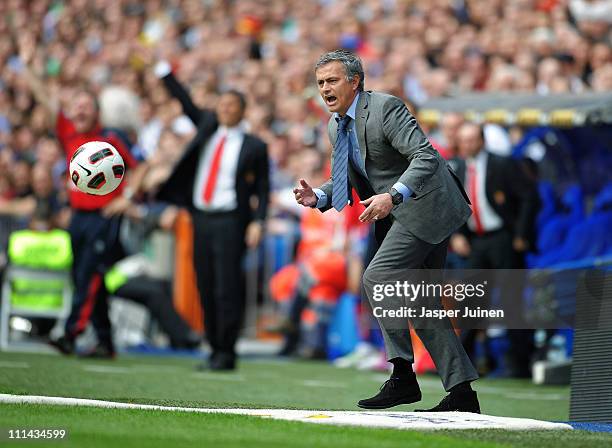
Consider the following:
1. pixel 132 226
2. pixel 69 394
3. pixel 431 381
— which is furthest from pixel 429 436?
pixel 132 226

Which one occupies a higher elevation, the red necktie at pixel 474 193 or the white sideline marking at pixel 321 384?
the red necktie at pixel 474 193

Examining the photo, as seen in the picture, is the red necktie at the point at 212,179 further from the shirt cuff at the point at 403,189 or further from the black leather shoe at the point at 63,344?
the shirt cuff at the point at 403,189

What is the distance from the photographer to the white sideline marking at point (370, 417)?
277 inches

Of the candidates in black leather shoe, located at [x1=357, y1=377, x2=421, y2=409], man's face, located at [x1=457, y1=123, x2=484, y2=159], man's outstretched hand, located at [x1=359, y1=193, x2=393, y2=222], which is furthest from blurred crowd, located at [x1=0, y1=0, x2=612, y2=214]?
man's outstretched hand, located at [x1=359, y1=193, x2=393, y2=222]

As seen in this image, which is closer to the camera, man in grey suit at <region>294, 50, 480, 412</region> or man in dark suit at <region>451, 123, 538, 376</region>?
man in grey suit at <region>294, 50, 480, 412</region>

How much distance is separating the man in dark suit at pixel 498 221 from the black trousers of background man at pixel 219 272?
2.21 m

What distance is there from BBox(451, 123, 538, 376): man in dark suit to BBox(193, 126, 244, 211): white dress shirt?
86.4 inches

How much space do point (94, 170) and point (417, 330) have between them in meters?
2.99

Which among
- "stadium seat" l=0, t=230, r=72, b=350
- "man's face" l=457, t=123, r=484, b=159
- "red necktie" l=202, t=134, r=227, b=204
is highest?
"man's face" l=457, t=123, r=484, b=159

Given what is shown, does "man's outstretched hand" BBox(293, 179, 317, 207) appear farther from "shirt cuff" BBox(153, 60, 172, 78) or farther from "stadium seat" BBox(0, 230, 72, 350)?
"stadium seat" BBox(0, 230, 72, 350)

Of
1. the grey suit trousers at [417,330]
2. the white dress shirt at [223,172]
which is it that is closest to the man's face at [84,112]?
the white dress shirt at [223,172]

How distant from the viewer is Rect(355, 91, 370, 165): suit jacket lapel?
25.6 ft

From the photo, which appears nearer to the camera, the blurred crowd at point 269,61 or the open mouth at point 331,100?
the open mouth at point 331,100

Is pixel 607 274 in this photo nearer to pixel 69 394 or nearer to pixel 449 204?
pixel 449 204
